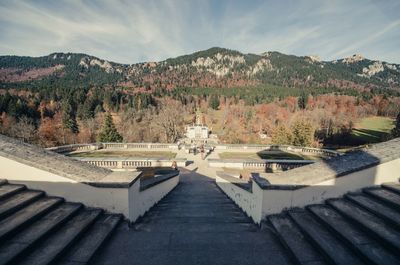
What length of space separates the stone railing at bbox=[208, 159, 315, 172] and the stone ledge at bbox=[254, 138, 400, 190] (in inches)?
410

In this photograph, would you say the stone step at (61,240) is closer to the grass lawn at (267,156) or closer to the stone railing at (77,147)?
the grass lawn at (267,156)

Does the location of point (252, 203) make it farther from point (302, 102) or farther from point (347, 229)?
point (302, 102)

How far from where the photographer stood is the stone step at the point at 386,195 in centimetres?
439

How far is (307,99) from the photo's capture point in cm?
11575

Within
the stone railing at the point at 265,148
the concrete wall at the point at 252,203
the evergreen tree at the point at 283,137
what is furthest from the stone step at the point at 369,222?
the evergreen tree at the point at 283,137

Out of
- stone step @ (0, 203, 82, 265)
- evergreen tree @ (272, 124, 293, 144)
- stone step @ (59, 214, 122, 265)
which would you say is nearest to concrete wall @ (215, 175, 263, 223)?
stone step @ (59, 214, 122, 265)

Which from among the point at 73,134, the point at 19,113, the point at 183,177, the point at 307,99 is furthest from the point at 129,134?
the point at 307,99

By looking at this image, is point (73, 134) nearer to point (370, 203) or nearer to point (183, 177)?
point (183, 177)

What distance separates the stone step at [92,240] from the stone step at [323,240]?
12.4ft

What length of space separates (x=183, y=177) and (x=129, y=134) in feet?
124

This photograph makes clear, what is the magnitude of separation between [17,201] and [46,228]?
1137mm

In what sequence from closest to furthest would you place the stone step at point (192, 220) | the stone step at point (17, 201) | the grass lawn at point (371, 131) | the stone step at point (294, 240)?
1. the stone step at point (294, 240)
2. the stone step at point (17, 201)
3. the stone step at point (192, 220)
4. the grass lawn at point (371, 131)

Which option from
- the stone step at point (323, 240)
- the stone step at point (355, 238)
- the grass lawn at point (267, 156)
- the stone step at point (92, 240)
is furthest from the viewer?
the grass lawn at point (267, 156)

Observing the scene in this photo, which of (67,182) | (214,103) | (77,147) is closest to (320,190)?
(67,182)
